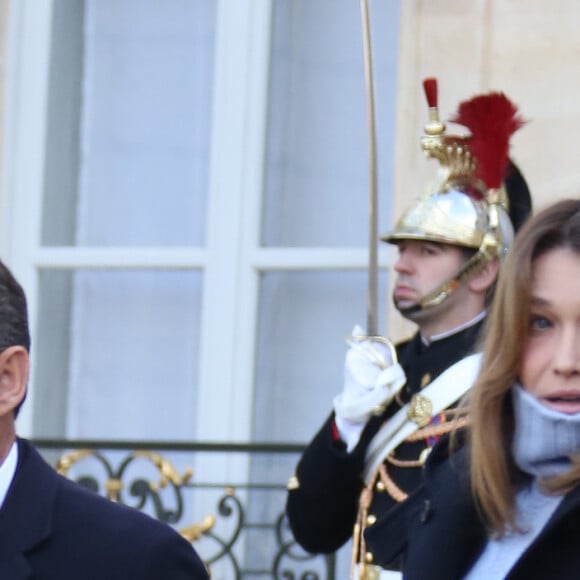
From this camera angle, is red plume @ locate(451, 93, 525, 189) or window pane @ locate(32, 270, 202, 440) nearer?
red plume @ locate(451, 93, 525, 189)

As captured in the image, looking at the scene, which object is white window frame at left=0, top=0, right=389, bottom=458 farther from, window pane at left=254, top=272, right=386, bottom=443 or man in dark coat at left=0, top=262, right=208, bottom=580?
man in dark coat at left=0, top=262, right=208, bottom=580

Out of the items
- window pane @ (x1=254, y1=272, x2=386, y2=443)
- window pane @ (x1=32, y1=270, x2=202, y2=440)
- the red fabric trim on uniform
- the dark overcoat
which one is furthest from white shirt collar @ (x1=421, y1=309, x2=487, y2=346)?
window pane @ (x1=32, y1=270, x2=202, y2=440)

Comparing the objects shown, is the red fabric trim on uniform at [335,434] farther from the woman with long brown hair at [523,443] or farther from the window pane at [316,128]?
the window pane at [316,128]

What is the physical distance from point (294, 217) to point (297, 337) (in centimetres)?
42

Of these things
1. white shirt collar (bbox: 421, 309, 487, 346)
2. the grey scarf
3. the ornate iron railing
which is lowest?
the ornate iron railing

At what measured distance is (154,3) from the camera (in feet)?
26.7

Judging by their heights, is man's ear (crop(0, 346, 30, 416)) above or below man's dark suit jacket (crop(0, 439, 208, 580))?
above

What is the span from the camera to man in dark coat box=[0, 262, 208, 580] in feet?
11.1

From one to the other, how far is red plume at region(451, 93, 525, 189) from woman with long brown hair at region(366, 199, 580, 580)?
1.92 metres

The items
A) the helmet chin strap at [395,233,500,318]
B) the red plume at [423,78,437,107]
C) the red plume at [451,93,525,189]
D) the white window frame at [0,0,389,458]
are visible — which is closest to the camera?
the helmet chin strap at [395,233,500,318]

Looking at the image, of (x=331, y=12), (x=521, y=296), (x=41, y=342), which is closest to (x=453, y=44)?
(x=331, y=12)

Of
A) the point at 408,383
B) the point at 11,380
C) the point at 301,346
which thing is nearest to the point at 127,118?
the point at 301,346

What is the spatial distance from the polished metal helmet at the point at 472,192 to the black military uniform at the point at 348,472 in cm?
15

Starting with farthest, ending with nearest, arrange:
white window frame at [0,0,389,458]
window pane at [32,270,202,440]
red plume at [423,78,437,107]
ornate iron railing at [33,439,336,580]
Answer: window pane at [32,270,202,440] < white window frame at [0,0,389,458] < ornate iron railing at [33,439,336,580] < red plume at [423,78,437,107]
